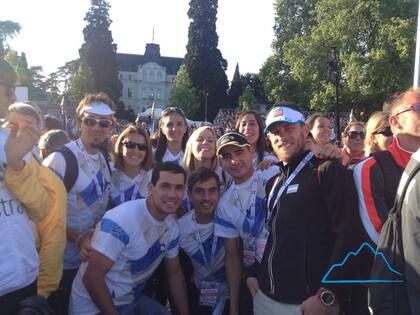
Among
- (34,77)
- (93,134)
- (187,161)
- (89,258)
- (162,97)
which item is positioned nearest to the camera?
(89,258)

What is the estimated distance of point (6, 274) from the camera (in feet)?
8.82

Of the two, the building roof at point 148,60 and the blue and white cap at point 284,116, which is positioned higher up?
the building roof at point 148,60

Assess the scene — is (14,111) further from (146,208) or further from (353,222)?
(353,222)

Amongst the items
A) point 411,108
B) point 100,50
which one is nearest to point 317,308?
point 411,108

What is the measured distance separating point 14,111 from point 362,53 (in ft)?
113

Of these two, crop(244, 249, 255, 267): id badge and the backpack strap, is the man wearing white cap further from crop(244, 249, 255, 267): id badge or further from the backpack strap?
crop(244, 249, 255, 267): id badge

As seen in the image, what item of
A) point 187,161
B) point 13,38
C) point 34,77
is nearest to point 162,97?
point 34,77

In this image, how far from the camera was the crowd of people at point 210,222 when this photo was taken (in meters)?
2.73

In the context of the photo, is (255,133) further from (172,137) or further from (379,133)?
(379,133)

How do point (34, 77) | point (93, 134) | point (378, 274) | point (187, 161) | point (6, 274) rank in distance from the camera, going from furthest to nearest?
point (34, 77) → point (187, 161) → point (93, 134) → point (6, 274) → point (378, 274)

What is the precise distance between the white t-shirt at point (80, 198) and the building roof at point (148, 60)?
115943mm

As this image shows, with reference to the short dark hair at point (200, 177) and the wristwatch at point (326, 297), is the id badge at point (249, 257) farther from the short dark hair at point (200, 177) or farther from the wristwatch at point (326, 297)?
the wristwatch at point (326, 297)

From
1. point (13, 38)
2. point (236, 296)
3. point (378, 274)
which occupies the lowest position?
point (236, 296)

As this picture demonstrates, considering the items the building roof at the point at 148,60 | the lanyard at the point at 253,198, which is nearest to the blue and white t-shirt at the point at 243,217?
the lanyard at the point at 253,198
